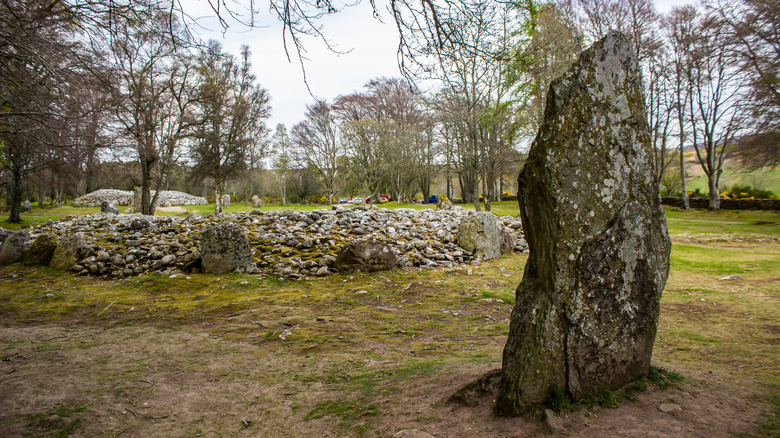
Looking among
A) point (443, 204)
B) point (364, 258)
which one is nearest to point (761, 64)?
point (443, 204)

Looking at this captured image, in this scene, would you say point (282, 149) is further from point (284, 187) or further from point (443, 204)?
point (443, 204)

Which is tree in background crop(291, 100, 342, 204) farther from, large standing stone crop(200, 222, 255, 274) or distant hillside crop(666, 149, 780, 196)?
distant hillside crop(666, 149, 780, 196)

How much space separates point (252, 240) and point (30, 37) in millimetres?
5648

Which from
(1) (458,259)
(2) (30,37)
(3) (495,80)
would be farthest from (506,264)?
(3) (495,80)

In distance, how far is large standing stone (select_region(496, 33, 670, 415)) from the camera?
211cm

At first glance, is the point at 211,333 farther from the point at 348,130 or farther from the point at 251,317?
the point at 348,130

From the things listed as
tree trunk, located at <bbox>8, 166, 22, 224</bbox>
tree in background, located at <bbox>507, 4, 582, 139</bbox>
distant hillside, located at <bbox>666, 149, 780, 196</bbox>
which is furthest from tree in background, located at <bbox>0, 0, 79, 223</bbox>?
distant hillside, located at <bbox>666, 149, 780, 196</bbox>

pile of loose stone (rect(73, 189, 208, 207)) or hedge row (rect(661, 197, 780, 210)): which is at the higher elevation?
pile of loose stone (rect(73, 189, 208, 207))

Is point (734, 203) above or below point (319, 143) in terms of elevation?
below

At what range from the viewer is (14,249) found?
856cm

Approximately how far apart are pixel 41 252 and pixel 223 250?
472cm

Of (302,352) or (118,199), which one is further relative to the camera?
(118,199)

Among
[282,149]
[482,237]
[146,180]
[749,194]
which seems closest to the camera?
[482,237]

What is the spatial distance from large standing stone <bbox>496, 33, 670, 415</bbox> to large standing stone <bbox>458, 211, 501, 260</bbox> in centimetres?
707
